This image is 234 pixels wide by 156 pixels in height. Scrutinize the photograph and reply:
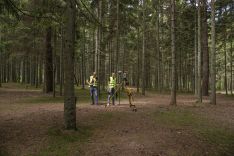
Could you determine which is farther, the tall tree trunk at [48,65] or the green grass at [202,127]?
the tall tree trunk at [48,65]

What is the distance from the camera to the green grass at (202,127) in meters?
10.5

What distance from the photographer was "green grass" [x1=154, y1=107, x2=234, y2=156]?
10466 mm

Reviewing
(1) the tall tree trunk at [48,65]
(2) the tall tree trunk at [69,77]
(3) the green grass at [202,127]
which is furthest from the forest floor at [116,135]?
(1) the tall tree trunk at [48,65]

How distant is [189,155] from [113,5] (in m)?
24.4

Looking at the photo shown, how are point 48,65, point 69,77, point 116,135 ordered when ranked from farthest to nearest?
point 48,65
point 69,77
point 116,135

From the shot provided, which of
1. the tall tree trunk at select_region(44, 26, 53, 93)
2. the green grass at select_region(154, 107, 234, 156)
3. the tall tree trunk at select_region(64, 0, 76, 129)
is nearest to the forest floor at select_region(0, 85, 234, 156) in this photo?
the green grass at select_region(154, 107, 234, 156)

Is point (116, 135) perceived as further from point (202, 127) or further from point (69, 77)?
point (202, 127)

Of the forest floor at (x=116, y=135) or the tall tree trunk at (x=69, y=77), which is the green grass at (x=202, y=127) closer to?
the forest floor at (x=116, y=135)

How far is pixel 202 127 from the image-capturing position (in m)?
12.7

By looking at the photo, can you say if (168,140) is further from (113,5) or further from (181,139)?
(113,5)

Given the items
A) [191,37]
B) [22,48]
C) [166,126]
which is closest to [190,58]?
[191,37]

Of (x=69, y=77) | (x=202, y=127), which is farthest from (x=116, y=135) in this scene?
(x=202, y=127)

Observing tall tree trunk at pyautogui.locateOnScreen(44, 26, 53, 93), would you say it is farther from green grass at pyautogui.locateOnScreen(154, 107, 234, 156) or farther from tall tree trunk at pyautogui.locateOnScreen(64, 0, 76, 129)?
tall tree trunk at pyautogui.locateOnScreen(64, 0, 76, 129)

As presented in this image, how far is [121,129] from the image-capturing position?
1172 centimetres
